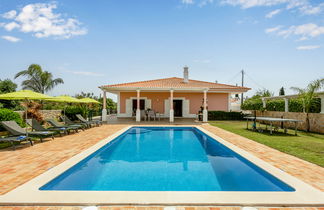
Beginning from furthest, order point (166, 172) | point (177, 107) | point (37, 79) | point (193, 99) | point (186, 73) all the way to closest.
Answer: point (37, 79)
point (177, 107)
point (193, 99)
point (186, 73)
point (166, 172)

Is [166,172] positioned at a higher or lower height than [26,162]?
lower

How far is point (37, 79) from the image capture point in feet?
78.0

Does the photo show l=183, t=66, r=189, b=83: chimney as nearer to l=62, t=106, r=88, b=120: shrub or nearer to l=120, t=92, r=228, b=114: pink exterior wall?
l=120, t=92, r=228, b=114: pink exterior wall

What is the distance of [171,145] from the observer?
8.66 m

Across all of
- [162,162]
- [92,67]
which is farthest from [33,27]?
[162,162]

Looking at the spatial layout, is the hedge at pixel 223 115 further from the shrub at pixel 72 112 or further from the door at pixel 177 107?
the shrub at pixel 72 112

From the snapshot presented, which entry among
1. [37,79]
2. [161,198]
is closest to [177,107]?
[37,79]

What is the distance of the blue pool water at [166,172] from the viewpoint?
13.4ft

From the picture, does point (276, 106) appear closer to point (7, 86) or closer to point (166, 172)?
A: point (166, 172)

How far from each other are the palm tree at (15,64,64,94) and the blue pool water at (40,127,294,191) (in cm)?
2131

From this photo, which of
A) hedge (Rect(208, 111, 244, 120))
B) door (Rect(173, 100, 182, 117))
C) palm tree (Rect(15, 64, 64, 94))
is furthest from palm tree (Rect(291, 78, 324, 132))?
palm tree (Rect(15, 64, 64, 94))

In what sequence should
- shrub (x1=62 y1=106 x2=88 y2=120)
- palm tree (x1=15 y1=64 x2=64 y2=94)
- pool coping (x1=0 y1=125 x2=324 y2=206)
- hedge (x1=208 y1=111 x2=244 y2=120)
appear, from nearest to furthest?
pool coping (x1=0 y1=125 x2=324 y2=206), shrub (x1=62 y1=106 x2=88 y2=120), hedge (x1=208 y1=111 x2=244 y2=120), palm tree (x1=15 y1=64 x2=64 y2=94)

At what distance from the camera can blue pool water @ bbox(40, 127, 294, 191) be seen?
4.09m

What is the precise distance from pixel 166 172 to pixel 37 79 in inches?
994
